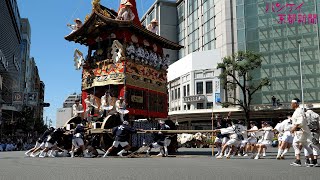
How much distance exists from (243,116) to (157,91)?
30.1 metres

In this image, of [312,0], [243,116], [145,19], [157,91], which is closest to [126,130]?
[157,91]

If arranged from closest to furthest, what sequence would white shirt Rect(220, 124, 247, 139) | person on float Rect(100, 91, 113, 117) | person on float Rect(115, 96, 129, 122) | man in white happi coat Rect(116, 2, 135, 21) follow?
white shirt Rect(220, 124, 247, 139)
person on float Rect(115, 96, 129, 122)
person on float Rect(100, 91, 113, 117)
man in white happi coat Rect(116, 2, 135, 21)

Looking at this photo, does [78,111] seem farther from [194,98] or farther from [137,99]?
[194,98]

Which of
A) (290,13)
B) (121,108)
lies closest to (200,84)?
(290,13)

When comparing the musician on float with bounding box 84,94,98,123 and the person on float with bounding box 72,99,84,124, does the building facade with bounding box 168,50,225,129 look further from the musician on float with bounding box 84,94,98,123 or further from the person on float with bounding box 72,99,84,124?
the person on float with bounding box 72,99,84,124

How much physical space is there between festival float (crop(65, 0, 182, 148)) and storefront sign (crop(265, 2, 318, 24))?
3725 centimetres

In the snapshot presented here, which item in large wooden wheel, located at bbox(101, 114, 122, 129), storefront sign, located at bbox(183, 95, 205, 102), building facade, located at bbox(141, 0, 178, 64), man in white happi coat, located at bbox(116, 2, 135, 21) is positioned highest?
building facade, located at bbox(141, 0, 178, 64)

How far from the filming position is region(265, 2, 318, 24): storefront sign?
2105 inches

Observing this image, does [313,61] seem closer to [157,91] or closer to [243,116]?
[243,116]

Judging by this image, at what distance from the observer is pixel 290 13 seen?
54.6 meters

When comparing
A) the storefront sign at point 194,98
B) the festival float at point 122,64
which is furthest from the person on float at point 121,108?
the storefront sign at point 194,98

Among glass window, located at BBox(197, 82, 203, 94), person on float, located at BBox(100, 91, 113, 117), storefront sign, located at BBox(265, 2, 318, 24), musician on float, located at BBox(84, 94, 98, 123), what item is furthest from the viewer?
glass window, located at BBox(197, 82, 203, 94)

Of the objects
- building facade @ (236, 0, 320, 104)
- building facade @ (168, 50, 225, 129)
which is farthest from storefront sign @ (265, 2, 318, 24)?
building facade @ (168, 50, 225, 129)

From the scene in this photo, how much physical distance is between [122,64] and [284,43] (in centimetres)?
4054
